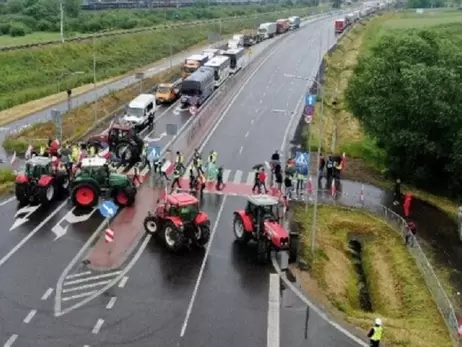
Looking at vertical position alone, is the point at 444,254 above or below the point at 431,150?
below

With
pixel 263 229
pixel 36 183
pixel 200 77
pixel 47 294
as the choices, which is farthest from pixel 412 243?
pixel 200 77

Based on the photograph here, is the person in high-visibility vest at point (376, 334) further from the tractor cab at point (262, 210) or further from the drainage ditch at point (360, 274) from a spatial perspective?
the tractor cab at point (262, 210)

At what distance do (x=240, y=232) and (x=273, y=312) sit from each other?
6.51 m

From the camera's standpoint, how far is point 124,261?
27.5m

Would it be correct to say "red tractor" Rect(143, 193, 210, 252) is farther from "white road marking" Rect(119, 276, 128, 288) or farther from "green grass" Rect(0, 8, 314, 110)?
"green grass" Rect(0, 8, 314, 110)

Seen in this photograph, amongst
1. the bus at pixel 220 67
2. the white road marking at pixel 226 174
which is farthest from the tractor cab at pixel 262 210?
the bus at pixel 220 67

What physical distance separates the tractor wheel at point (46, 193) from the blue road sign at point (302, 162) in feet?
40.7

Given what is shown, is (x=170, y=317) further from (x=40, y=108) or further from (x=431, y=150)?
(x=40, y=108)

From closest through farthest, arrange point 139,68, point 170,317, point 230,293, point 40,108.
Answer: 1. point 170,317
2. point 230,293
3. point 40,108
4. point 139,68

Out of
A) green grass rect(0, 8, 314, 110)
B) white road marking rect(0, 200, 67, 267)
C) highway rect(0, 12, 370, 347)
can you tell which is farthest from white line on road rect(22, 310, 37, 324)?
green grass rect(0, 8, 314, 110)

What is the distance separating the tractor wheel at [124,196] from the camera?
110 feet

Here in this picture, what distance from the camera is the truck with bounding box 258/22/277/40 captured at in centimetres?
12169

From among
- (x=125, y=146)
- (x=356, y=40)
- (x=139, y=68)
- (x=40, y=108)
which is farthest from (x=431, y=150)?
(x=356, y=40)

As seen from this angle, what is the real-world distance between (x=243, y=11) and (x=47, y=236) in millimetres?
156861
